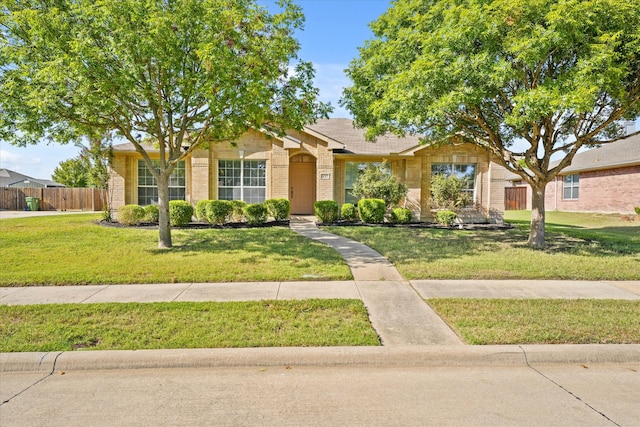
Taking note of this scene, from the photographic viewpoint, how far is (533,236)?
35.9 feet

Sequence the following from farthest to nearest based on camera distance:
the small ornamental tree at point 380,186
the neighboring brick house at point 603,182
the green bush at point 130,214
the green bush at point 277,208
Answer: the neighboring brick house at point 603,182, the small ornamental tree at point 380,186, the green bush at point 277,208, the green bush at point 130,214

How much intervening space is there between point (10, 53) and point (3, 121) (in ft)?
5.58

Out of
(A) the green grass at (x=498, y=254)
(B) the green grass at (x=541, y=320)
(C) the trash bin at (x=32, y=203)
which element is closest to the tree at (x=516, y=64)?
(A) the green grass at (x=498, y=254)

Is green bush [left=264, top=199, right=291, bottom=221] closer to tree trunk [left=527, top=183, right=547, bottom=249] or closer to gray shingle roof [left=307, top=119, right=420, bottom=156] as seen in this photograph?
gray shingle roof [left=307, top=119, right=420, bottom=156]

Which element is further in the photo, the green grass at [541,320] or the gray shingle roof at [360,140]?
the gray shingle roof at [360,140]

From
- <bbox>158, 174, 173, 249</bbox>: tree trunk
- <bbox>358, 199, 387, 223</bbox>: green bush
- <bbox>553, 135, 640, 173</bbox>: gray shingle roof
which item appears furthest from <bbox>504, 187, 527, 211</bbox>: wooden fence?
<bbox>158, 174, 173, 249</bbox>: tree trunk

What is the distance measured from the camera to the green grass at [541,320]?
164 inches

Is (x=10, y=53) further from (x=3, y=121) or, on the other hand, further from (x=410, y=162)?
(x=410, y=162)

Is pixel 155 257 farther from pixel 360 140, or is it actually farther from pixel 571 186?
pixel 571 186

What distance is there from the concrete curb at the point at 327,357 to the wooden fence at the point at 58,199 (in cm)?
2696

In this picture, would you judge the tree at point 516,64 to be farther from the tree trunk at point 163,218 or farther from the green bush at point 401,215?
the tree trunk at point 163,218

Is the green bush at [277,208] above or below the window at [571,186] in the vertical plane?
below

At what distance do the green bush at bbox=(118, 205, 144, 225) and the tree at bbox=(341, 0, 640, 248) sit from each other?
9.79 m

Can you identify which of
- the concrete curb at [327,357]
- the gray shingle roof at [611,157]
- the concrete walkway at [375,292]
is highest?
the gray shingle roof at [611,157]
